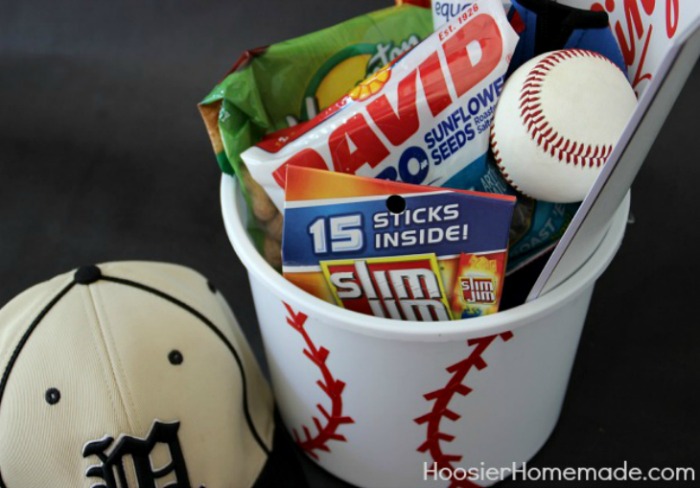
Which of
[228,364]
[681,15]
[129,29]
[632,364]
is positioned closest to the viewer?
[681,15]

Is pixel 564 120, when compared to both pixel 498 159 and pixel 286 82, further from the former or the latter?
pixel 286 82

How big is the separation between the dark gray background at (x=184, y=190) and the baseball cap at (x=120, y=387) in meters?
0.14

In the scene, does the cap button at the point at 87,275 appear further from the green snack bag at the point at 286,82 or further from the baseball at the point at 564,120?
the baseball at the point at 564,120

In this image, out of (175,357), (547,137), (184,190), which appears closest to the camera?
(547,137)

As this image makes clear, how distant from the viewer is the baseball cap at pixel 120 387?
1.98 feet

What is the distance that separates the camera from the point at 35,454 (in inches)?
23.7

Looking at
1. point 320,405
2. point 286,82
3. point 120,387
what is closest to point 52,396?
point 120,387

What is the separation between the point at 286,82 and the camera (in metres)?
0.70

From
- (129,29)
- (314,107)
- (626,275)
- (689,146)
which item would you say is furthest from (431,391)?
(129,29)

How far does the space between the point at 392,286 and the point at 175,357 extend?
0.19 meters

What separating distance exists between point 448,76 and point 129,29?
2.16ft

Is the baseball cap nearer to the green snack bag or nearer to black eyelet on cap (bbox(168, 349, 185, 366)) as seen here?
black eyelet on cap (bbox(168, 349, 185, 366))

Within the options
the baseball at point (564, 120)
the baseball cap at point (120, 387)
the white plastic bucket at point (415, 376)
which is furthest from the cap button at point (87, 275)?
the baseball at point (564, 120)

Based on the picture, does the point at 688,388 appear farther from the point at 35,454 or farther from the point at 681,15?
the point at 35,454
